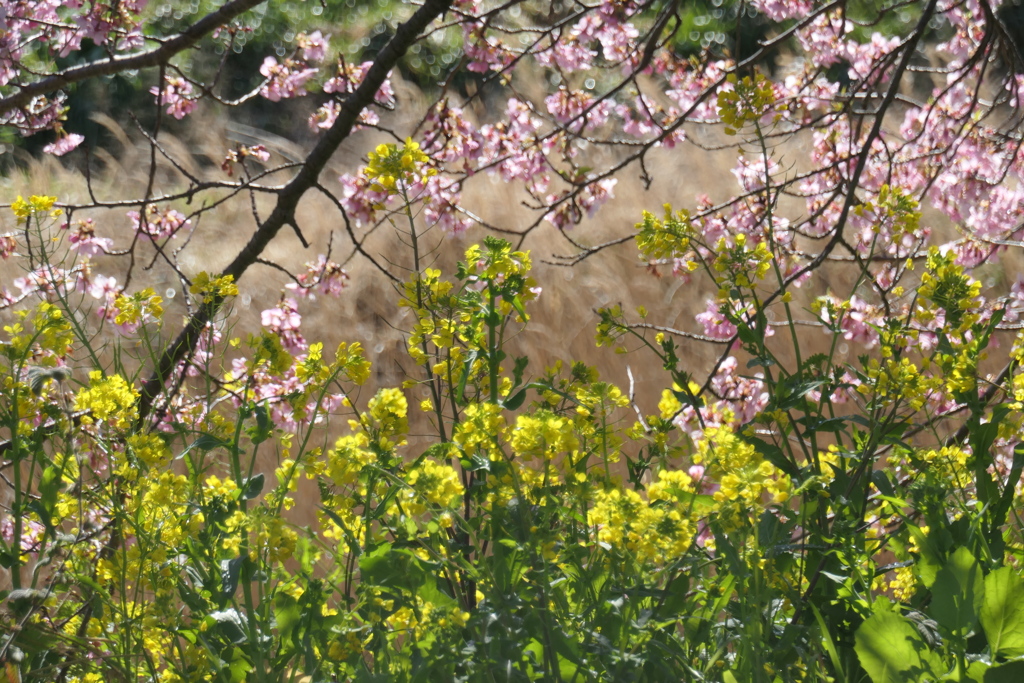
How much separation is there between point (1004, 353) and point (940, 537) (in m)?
2.51

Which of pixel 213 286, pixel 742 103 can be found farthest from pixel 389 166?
pixel 742 103

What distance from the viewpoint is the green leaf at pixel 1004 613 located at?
826mm

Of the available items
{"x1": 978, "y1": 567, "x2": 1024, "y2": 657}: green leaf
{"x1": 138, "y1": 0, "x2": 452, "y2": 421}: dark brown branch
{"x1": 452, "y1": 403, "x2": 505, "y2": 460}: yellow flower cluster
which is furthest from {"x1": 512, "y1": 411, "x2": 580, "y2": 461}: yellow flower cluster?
{"x1": 138, "y1": 0, "x2": 452, "y2": 421}: dark brown branch

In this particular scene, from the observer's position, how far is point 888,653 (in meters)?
0.83

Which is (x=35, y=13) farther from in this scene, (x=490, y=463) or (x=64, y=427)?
(x=490, y=463)

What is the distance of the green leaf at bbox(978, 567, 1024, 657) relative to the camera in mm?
826

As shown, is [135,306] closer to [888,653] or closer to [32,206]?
[32,206]

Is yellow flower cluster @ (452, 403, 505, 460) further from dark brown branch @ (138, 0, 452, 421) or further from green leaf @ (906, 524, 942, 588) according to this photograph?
dark brown branch @ (138, 0, 452, 421)

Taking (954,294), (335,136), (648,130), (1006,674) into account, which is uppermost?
(648,130)

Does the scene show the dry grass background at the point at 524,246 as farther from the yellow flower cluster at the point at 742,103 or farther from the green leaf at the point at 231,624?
the green leaf at the point at 231,624

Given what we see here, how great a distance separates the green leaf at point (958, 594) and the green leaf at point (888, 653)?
4 centimetres

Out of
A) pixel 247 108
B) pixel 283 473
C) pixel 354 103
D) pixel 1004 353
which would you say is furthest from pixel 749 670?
pixel 247 108

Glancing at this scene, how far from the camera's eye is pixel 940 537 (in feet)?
3.04

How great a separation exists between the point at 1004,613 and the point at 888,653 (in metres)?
0.11
